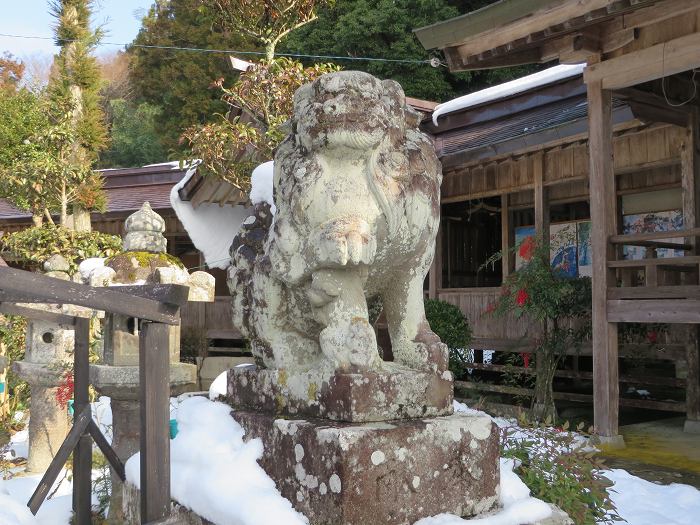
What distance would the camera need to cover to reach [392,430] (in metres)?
2.29

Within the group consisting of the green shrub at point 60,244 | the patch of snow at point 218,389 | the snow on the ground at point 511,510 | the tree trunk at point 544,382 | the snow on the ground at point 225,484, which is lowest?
the tree trunk at point 544,382

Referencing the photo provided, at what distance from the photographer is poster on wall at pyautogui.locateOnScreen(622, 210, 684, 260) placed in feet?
28.5

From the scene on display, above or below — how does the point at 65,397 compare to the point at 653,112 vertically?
below

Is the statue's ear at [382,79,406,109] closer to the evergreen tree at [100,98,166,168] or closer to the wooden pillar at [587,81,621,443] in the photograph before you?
the wooden pillar at [587,81,621,443]

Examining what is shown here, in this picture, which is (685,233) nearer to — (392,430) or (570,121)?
(570,121)

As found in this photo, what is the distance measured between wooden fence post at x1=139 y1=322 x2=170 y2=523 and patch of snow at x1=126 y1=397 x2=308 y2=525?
26 centimetres

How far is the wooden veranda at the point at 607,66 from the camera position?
5.90 m

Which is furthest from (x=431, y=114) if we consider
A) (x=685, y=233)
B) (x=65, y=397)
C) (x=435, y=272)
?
(x=65, y=397)

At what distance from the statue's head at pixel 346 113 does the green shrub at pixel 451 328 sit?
18.2ft

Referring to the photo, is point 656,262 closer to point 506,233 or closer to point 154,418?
point 506,233

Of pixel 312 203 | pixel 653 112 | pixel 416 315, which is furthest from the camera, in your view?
pixel 653 112

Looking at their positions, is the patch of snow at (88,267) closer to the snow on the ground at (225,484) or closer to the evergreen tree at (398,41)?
the snow on the ground at (225,484)

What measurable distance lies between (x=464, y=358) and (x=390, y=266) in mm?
6407

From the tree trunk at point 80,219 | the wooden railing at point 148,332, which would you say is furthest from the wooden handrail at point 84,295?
the tree trunk at point 80,219
